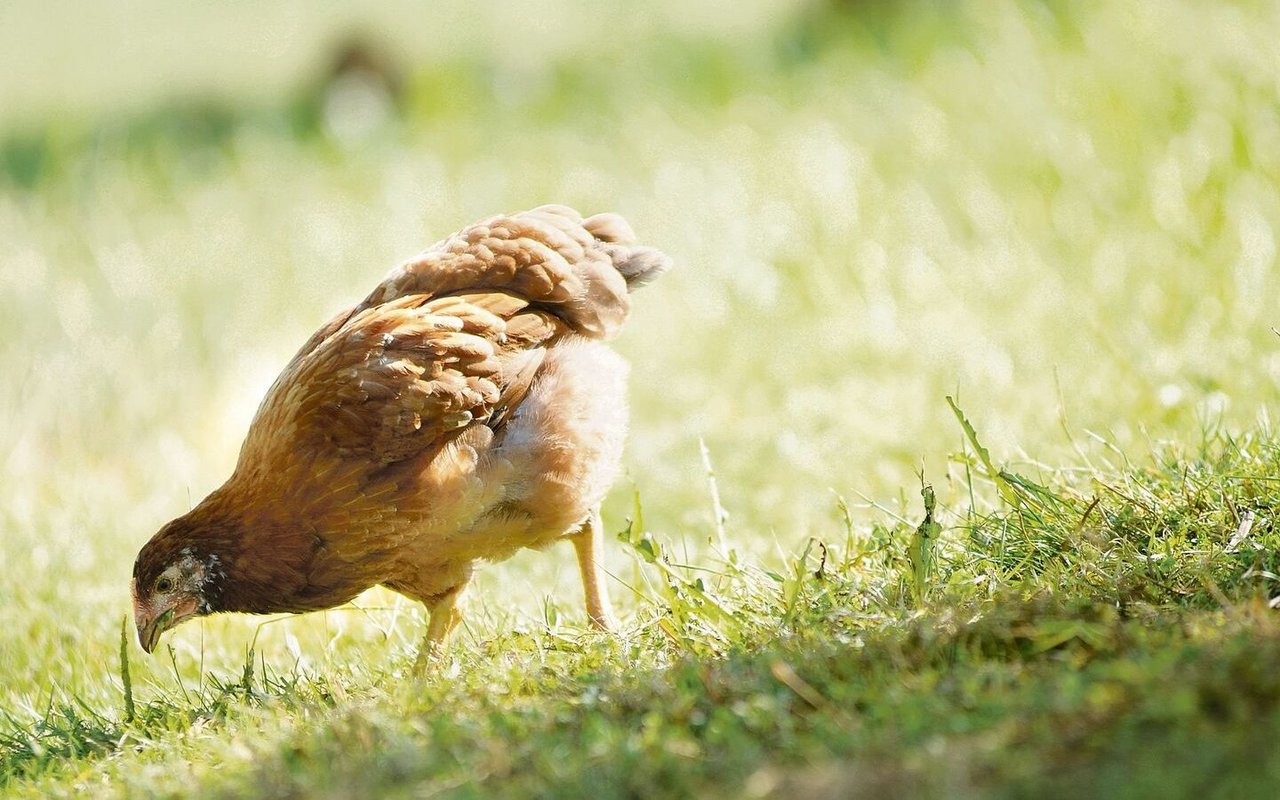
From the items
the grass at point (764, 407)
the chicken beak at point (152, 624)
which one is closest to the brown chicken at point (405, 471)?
the chicken beak at point (152, 624)

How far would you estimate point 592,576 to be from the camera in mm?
4836

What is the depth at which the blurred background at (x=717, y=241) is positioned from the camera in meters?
6.05

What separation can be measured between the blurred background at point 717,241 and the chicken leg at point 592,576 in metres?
0.14

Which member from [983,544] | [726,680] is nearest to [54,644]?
[726,680]

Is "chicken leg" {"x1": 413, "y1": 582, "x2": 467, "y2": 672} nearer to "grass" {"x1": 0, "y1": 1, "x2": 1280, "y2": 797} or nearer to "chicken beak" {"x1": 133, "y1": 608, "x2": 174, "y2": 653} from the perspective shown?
"grass" {"x1": 0, "y1": 1, "x2": 1280, "y2": 797}

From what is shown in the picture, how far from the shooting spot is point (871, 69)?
10.3 metres

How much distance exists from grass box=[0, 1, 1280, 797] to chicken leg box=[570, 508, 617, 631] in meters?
0.12

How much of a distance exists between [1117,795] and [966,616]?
1138 mm

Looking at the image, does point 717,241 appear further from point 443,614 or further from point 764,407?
point 443,614

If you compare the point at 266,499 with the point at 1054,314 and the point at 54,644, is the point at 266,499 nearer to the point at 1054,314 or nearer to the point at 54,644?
the point at 54,644

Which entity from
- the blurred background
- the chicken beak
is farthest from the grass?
the chicken beak

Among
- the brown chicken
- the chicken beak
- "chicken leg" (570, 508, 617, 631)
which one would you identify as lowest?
"chicken leg" (570, 508, 617, 631)

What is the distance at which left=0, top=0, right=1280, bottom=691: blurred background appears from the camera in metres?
6.05

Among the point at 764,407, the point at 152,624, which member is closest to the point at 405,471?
the point at 152,624
